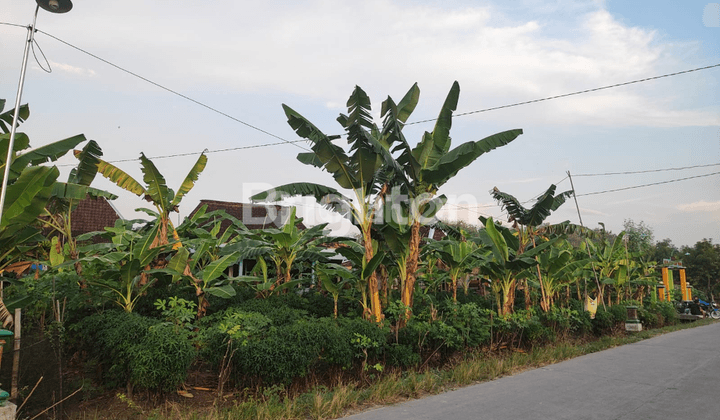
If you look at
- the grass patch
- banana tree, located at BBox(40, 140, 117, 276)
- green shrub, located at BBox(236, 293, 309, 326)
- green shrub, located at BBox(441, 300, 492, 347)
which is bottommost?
the grass patch

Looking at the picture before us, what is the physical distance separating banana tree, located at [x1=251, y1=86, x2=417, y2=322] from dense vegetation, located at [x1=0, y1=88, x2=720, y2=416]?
28 millimetres

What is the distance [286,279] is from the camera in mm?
11172

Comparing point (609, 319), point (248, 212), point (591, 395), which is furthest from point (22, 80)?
point (248, 212)

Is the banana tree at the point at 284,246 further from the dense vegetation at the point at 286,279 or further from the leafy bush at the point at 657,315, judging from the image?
the leafy bush at the point at 657,315

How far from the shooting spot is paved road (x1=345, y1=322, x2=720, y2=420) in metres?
5.84

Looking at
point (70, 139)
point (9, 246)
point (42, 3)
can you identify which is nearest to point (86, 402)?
point (9, 246)

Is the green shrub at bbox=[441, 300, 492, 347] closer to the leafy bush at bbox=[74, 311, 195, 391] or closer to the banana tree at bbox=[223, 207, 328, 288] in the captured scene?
the banana tree at bbox=[223, 207, 328, 288]

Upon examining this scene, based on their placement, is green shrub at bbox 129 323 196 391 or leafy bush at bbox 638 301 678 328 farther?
leafy bush at bbox 638 301 678 328

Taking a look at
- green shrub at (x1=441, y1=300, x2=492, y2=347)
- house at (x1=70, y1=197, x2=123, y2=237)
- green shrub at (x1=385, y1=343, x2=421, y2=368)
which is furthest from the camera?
house at (x1=70, y1=197, x2=123, y2=237)

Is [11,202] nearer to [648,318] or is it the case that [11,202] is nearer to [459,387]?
[459,387]

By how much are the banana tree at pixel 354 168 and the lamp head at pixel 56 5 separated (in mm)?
3951

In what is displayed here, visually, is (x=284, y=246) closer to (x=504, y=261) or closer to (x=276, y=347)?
(x=276, y=347)

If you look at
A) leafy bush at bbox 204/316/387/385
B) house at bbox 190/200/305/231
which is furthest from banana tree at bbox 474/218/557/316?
house at bbox 190/200/305/231

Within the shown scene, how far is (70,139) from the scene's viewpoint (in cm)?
699
